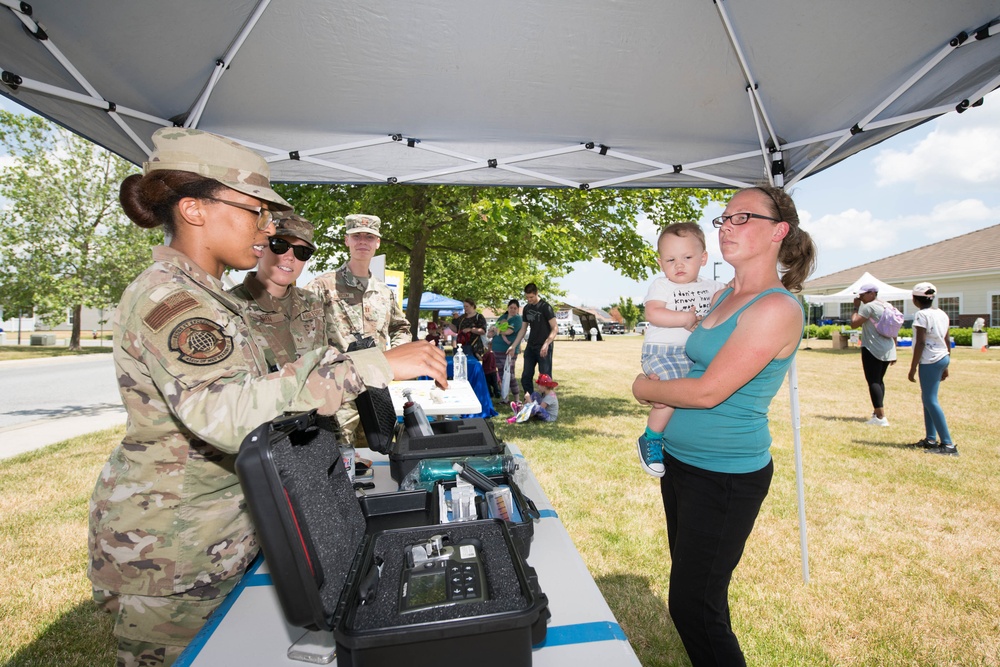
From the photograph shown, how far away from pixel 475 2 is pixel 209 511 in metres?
2.42

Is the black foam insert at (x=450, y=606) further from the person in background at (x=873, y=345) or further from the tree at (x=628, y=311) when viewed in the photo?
the tree at (x=628, y=311)

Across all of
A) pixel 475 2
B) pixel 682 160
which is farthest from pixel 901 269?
pixel 475 2

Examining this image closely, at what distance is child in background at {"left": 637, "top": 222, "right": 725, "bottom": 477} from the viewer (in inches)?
91.7

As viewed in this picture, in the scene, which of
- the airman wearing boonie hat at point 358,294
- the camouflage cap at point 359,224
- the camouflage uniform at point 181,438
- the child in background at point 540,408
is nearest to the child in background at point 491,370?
the child in background at point 540,408

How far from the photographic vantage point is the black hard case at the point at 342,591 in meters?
0.86

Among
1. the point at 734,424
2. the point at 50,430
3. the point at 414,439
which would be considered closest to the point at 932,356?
the point at 734,424

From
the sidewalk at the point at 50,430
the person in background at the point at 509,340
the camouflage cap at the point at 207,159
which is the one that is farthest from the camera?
the person in background at the point at 509,340

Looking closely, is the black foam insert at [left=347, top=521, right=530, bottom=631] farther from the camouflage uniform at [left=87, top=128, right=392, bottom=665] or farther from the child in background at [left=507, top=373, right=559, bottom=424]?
the child in background at [left=507, top=373, right=559, bottom=424]

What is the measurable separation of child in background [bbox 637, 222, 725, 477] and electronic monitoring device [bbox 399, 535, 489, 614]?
142 centimetres

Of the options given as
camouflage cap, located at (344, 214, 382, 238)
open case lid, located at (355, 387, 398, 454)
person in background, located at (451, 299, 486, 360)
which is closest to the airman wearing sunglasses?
open case lid, located at (355, 387, 398, 454)

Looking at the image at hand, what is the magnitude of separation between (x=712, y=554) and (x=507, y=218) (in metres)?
6.90

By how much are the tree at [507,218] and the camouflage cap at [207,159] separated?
21.0ft

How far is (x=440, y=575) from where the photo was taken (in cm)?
106

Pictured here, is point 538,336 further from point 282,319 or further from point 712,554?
point 712,554
